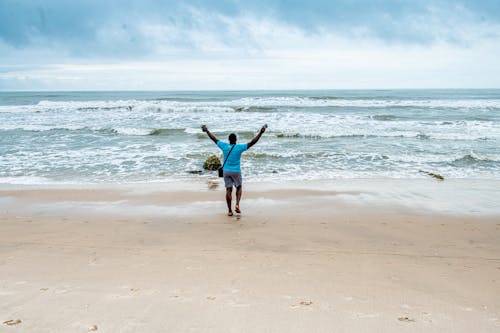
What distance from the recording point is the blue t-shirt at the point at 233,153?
7.29 meters

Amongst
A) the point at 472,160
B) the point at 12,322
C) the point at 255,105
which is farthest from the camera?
the point at 255,105

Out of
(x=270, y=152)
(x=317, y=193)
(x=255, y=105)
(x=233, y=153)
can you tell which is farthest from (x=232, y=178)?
(x=255, y=105)

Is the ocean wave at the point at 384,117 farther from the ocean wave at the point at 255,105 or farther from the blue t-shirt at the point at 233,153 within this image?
the blue t-shirt at the point at 233,153

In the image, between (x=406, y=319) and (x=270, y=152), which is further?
(x=270, y=152)

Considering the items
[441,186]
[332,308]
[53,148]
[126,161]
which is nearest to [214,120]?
[53,148]

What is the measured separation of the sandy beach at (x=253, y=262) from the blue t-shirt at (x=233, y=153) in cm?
88

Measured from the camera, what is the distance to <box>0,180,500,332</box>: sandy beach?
349cm

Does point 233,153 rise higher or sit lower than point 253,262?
higher

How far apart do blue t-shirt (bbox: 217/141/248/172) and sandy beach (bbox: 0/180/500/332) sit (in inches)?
34.8

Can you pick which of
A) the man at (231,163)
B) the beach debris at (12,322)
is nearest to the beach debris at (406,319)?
the beach debris at (12,322)

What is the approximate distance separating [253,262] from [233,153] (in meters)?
2.80

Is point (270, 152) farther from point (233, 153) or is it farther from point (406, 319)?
point (406, 319)

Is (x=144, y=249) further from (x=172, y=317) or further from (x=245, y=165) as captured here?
(x=245, y=165)

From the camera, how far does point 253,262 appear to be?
4922 millimetres
